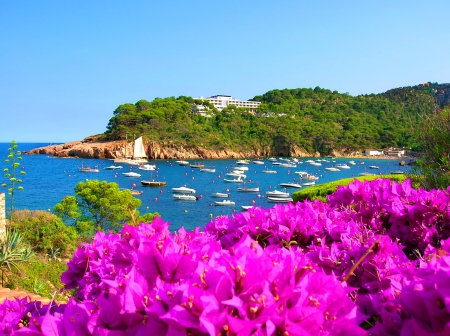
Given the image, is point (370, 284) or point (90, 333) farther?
point (370, 284)

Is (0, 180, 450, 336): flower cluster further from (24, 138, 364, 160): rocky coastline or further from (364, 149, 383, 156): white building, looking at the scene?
(364, 149, 383, 156): white building

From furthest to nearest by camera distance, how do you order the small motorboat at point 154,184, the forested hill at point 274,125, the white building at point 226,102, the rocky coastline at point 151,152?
the white building at point 226,102
the forested hill at point 274,125
the rocky coastline at point 151,152
the small motorboat at point 154,184

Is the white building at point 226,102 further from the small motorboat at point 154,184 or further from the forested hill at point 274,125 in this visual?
the small motorboat at point 154,184

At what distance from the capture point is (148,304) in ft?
4.27

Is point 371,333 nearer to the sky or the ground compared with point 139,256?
nearer to the ground

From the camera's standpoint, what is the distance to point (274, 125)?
9369cm

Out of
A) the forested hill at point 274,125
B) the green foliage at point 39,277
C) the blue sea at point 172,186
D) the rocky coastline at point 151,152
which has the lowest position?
the blue sea at point 172,186

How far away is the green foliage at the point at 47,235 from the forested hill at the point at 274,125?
6348cm

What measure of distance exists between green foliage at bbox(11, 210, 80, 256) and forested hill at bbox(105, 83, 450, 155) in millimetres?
63479

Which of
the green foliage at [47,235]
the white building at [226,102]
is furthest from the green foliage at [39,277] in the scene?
the white building at [226,102]

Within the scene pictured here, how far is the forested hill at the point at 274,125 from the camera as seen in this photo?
79.9m

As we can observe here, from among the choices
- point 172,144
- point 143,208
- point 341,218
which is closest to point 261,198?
point 143,208

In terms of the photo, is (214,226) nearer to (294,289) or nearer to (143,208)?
(294,289)

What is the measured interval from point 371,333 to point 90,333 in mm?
916
